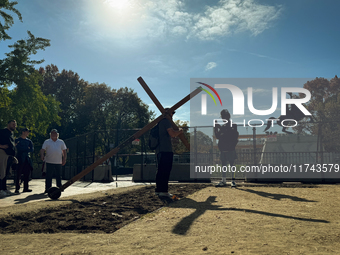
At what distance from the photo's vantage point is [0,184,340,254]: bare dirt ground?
2.79 metres

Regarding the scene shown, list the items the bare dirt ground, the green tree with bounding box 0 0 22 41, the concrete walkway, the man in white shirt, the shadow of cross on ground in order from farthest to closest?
the green tree with bounding box 0 0 22 41 < the man in white shirt < the concrete walkway < the shadow of cross on ground < the bare dirt ground

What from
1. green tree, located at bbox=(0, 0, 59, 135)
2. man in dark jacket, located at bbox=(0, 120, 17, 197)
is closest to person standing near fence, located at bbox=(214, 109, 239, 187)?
man in dark jacket, located at bbox=(0, 120, 17, 197)

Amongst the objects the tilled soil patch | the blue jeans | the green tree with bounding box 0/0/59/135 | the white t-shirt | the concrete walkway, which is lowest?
the concrete walkway

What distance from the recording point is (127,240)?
3.09m

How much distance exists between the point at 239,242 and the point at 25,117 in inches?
757

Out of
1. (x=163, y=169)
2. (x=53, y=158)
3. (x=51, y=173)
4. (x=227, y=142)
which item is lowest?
(x=51, y=173)

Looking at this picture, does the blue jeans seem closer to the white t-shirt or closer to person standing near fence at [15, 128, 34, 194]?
the white t-shirt

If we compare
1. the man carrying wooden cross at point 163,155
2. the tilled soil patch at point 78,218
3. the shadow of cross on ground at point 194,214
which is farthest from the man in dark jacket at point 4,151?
the shadow of cross on ground at point 194,214

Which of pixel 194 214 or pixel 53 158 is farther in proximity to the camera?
pixel 53 158

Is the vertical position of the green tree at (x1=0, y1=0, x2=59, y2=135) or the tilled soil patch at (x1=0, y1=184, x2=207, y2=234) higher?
the green tree at (x1=0, y1=0, x2=59, y2=135)

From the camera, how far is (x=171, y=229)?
353cm

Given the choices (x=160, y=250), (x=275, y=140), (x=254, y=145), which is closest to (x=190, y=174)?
(x=254, y=145)

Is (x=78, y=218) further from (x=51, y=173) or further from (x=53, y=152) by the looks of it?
(x=53, y=152)

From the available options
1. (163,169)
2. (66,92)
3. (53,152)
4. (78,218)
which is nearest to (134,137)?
(163,169)
